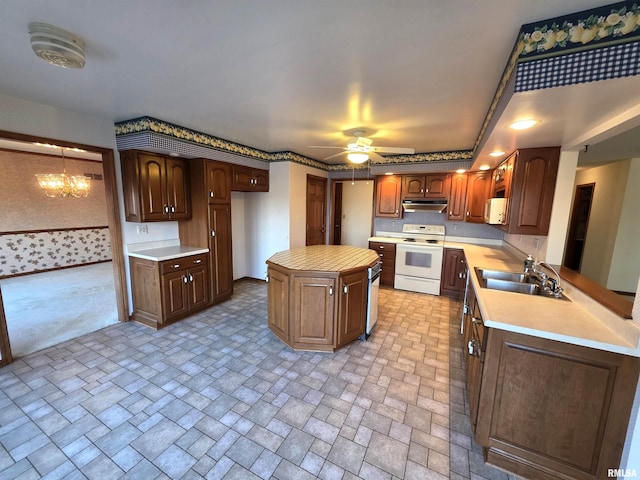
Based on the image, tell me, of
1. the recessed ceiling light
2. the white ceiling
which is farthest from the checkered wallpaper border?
the recessed ceiling light

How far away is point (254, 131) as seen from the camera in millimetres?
3344

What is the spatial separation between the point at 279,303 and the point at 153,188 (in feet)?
6.98

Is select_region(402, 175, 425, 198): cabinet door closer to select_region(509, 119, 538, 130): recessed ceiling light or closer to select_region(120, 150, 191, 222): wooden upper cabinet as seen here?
select_region(509, 119, 538, 130): recessed ceiling light

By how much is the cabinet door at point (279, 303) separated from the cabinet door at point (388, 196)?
298 centimetres

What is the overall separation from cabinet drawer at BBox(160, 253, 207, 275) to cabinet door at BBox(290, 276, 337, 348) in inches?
66.1

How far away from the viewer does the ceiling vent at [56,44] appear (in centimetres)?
138

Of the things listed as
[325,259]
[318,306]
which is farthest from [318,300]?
[325,259]

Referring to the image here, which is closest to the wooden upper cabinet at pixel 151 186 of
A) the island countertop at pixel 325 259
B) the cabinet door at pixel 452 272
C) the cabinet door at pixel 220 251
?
the cabinet door at pixel 220 251

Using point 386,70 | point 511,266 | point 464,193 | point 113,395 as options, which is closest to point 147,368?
point 113,395

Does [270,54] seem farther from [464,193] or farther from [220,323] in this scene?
[464,193]

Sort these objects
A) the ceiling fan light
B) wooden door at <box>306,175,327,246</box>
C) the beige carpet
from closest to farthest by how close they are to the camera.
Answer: the beige carpet → the ceiling fan light → wooden door at <box>306,175,327,246</box>

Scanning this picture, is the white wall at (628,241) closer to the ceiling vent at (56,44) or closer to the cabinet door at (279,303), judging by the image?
the cabinet door at (279,303)

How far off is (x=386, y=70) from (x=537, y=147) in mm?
1760

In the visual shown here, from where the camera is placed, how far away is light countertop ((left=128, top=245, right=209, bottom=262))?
308 cm
